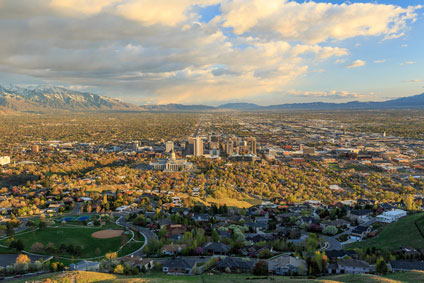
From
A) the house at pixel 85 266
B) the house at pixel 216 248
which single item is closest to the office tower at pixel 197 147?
the house at pixel 216 248

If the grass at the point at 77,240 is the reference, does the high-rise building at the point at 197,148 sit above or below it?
above

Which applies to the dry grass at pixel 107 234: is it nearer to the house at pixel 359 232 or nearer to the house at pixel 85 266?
the house at pixel 85 266

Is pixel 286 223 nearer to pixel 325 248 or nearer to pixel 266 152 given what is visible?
pixel 325 248

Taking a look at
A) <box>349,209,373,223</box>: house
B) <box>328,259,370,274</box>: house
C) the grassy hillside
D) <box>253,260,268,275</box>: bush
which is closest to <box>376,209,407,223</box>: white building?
<box>349,209,373,223</box>: house

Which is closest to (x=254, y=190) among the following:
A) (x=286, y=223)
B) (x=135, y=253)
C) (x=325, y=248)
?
(x=286, y=223)

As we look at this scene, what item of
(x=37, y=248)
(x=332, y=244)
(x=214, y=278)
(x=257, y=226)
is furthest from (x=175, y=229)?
(x=332, y=244)

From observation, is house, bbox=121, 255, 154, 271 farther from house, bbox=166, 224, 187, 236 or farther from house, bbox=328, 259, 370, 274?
house, bbox=328, 259, 370, 274
